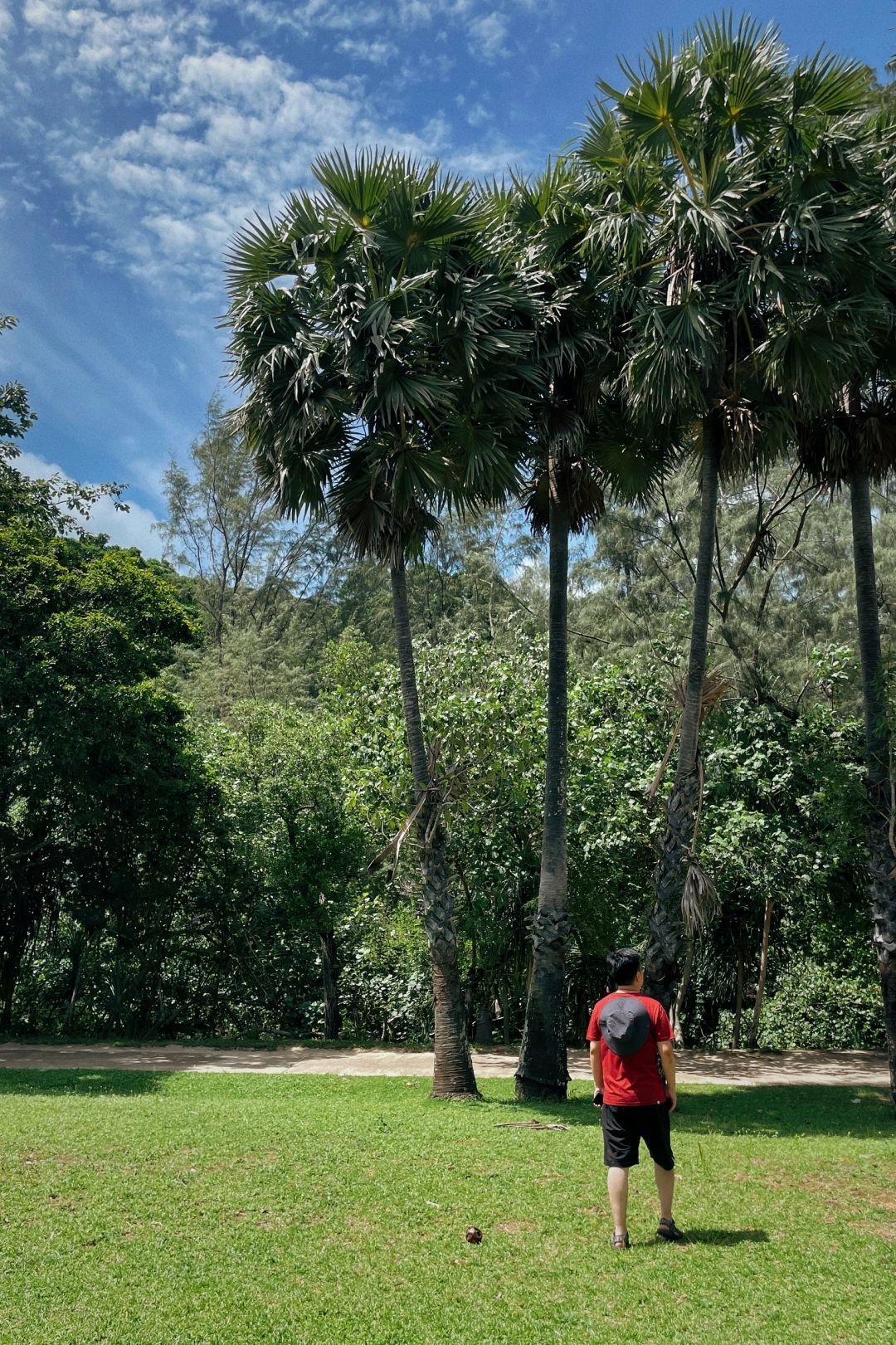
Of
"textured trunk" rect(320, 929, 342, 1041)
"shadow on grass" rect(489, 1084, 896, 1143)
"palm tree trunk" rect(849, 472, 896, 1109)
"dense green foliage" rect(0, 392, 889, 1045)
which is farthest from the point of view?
"textured trunk" rect(320, 929, 342, 1041)

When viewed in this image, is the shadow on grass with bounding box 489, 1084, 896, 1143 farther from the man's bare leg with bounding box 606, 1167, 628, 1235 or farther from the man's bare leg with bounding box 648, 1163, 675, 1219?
the man's bare leg with bounding box 606, 1167, 628, 1235

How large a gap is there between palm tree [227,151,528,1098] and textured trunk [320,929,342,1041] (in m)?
8.82

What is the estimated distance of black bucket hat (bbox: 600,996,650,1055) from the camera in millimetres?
5617

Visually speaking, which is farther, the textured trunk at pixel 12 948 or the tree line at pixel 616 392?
the textured trunk at pixel 12 948

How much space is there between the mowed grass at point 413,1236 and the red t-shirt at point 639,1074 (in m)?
0.83

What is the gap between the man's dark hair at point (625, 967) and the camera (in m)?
5.86

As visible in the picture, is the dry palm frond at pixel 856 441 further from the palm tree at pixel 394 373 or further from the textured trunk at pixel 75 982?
the textured trunk at pixel 75 982

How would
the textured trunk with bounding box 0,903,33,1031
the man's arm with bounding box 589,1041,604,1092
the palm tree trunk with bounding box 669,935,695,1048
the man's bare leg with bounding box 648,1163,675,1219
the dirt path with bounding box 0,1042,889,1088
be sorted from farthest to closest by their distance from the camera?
1. the textured trunk with bounding box 0,903,33,1031
2. the palm tree trunk with bounding box 669,935,695,1048
3. the dirt path with bounding box 0,1042,889,1088
4. the man's arm with bounding box 589,1041,604,1092
5. the man's bare leg with bounding box 648,1163,675,1219

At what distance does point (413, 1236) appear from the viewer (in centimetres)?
589

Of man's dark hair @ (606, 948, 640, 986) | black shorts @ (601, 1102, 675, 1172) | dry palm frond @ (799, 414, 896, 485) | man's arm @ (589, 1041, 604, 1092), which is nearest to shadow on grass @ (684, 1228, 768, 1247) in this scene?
black shorts @ (601, 1102, 675, 1172)

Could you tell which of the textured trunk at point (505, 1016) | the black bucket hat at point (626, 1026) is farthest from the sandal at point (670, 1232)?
the textured trunk at point (505, 1016)

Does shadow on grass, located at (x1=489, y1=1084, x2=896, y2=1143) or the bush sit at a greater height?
the bush

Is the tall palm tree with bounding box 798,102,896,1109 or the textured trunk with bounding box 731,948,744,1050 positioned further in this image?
the textured trunk with bounding box 731,948,744,1050

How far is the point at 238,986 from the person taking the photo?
22.0 metres
